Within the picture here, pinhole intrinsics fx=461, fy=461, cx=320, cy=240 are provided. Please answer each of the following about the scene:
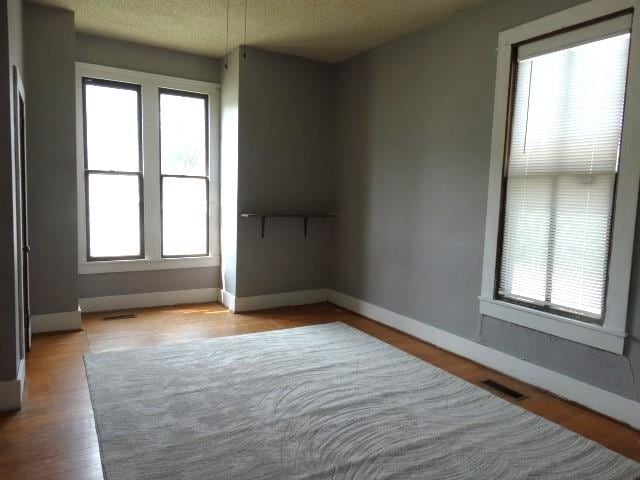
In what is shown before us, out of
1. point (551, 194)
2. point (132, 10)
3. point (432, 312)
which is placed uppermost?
point (132, 10)

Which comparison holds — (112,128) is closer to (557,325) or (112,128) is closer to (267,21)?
(267,21)

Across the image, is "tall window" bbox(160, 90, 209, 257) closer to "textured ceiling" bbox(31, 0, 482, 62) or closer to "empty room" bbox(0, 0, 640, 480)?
"empty room" bbox(0, 0, 640, 480)

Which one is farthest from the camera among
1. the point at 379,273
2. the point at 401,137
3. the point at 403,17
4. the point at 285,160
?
the point at 285,160

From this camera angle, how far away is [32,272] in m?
3.97

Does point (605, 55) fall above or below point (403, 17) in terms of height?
below

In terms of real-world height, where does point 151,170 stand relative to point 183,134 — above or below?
below

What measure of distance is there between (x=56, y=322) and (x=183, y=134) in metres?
2.30

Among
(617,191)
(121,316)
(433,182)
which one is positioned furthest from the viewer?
(121,316)

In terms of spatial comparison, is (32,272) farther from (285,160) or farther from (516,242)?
(516,242)

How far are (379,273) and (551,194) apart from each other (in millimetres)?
1964

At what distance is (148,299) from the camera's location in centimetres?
501

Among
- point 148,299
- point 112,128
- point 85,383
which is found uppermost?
point 112,128

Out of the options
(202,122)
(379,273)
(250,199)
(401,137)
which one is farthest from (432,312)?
(202,122)

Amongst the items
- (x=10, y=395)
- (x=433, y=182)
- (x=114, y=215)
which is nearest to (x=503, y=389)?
(x=433, y=182)
